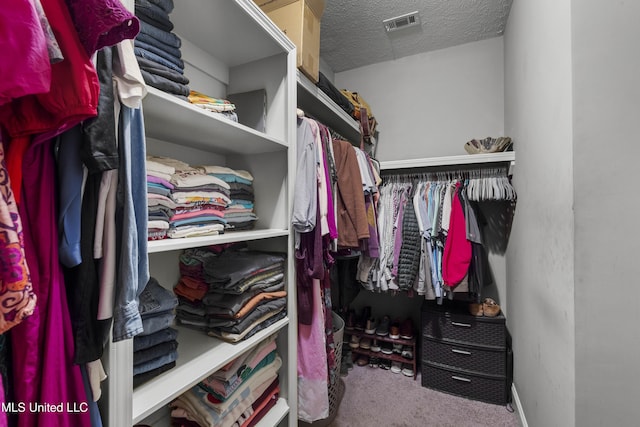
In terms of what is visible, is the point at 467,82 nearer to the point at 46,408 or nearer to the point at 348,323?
the point at 348,323

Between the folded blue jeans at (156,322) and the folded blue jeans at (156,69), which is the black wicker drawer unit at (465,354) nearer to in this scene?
the folded blue jeans at (156,322)

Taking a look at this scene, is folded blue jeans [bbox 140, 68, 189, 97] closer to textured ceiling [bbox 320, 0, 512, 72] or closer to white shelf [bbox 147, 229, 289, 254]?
white shelf [bbox 147, 229, 289, 254]

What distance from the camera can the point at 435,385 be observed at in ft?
6.41

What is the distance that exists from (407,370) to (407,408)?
1.31 feet

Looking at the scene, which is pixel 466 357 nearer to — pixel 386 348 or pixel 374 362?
pixel 386 348

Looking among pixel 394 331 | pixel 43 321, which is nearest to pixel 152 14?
pixel 43 321

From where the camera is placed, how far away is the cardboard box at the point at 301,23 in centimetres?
133

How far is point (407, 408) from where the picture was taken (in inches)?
69.4

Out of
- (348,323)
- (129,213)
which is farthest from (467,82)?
(129,213)

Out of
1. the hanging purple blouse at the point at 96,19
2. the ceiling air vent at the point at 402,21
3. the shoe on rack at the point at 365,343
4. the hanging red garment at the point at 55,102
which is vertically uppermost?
the ceiling air vent at the point at 402,21

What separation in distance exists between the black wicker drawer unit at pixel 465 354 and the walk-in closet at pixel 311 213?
14 mm

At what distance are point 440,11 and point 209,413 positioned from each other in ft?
8.85

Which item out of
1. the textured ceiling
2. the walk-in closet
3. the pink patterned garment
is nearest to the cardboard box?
the walk-in closet

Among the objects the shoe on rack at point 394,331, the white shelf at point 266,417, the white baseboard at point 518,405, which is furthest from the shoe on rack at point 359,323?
the white shelf at point 266,417
